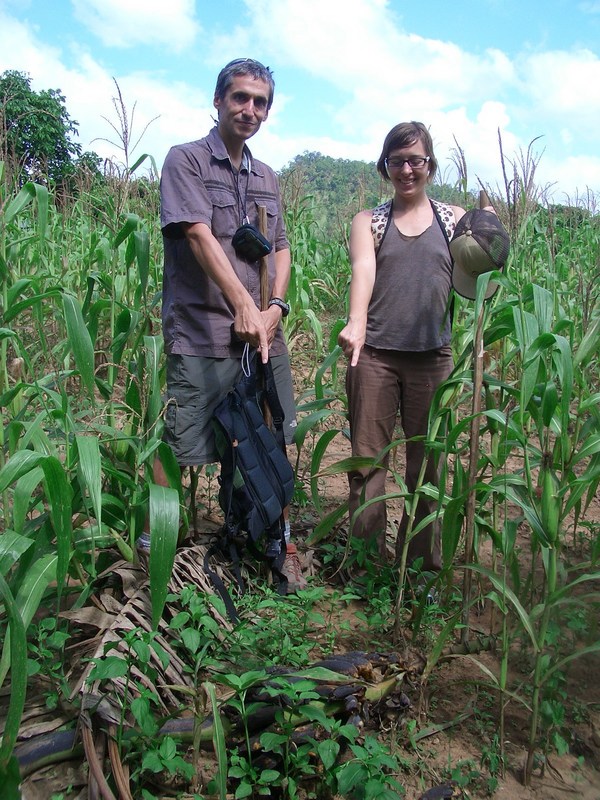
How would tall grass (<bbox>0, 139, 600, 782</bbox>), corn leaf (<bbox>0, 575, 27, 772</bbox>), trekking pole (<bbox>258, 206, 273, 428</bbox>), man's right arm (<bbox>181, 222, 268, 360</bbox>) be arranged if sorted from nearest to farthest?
corn leaf (<bbox>0, 575, 27, 772</bbox>) < tall grass (<bbox>0, 139, 600, 782</bbox>) < man's right arm (<bbox>181, 222, 268, 360</bbox>) < trekking pole (<bbox>258, 206, 273, 428</bbox>)

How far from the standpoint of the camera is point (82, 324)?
173 centimetres

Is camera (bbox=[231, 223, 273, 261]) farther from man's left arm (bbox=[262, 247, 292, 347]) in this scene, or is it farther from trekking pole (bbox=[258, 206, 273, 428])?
man's left arm (bbox=[262, 247, 292, 347])

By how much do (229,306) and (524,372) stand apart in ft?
3.59

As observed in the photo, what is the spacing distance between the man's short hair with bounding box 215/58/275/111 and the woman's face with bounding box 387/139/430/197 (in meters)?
0.47

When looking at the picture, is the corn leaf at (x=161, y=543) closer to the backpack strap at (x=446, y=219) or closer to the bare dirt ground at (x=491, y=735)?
the bare dirt ground at (x=491, y=735)

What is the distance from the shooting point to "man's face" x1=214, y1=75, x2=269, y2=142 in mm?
2051

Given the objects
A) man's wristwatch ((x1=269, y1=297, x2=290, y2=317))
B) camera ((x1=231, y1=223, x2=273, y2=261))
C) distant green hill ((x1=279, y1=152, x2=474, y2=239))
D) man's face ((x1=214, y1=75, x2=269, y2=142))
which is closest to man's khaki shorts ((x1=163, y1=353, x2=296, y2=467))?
man's wristwatch ((x1=269, y1=297, x2=290, y2=317))

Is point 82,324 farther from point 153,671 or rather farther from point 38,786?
point 38,786

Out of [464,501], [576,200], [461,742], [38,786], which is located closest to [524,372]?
[464,501]

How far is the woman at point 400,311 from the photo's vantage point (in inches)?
82.6

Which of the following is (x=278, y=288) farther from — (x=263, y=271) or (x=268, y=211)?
(x=268, y=211)

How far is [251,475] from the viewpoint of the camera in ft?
6.80

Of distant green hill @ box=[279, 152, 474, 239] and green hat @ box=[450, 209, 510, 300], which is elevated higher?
distant green hill @ box=[279, 152, 474, 239]

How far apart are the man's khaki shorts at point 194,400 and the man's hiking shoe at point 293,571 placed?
1.49ft
